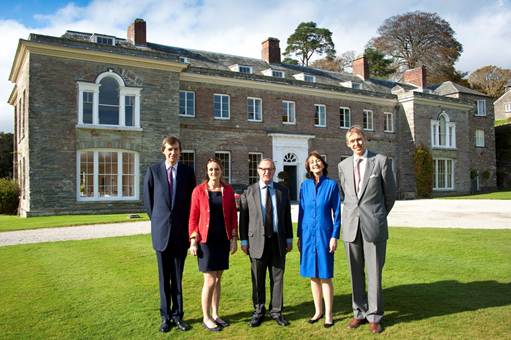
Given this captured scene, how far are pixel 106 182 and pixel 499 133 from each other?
1380 inches

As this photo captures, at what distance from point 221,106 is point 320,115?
22.4 ft

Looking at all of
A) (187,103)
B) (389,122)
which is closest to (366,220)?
(187,103)

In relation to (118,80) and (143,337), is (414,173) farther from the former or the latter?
(143,337)

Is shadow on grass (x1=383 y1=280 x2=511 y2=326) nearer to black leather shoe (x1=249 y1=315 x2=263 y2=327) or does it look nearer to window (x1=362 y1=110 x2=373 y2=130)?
black leather shoe (x1=249 y1=315 x2=263 y2=327)

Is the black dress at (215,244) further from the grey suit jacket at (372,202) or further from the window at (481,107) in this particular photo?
the window at (481,107)

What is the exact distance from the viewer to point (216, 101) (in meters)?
23.8

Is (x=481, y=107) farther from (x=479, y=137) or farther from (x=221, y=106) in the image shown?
(x=221, y=106)

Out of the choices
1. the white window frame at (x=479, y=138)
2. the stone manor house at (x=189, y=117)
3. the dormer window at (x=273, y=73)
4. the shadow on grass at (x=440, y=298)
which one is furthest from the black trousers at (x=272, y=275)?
the white window frame at (x=479, y=138)

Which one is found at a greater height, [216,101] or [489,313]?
[216,101]

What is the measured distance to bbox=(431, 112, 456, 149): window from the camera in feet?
104

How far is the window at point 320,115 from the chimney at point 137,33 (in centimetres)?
1075

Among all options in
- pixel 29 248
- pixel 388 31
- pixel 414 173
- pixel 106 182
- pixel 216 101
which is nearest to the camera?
pixel 29 248

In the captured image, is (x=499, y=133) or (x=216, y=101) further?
(x=499, y=133)

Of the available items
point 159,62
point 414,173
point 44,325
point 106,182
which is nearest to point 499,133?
point 414,173
